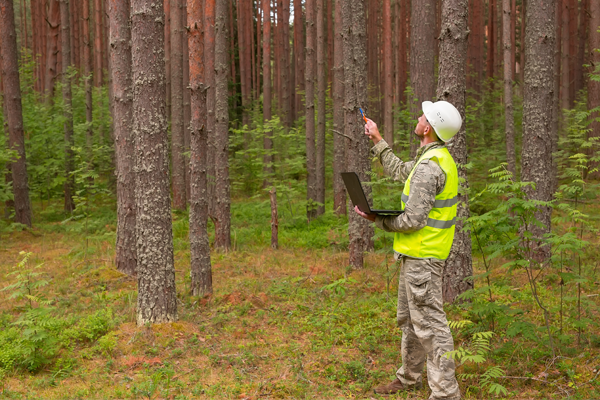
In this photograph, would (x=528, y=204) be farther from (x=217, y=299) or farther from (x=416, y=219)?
(x=217, y=299)

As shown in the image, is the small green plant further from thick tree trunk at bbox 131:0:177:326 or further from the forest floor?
thick tree trunk at bbox 131:0:177:326

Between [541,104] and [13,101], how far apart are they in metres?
12.7

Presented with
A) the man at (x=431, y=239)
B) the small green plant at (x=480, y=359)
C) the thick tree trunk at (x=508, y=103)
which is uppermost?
the thick tree trunk at (x=508, y=103)

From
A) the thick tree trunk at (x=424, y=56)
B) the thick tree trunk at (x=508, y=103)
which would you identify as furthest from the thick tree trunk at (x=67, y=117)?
the thick tree trunk at (x=508, y=103)

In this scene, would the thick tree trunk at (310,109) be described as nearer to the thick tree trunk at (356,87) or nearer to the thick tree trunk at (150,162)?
the thick tree trunk at (356,87)

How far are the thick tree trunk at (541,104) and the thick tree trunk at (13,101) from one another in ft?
39.6

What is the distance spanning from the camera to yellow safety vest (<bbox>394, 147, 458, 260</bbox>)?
4.05 meters

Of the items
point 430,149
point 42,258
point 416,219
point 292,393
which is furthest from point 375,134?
point 42,258

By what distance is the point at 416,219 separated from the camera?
3.95 meters

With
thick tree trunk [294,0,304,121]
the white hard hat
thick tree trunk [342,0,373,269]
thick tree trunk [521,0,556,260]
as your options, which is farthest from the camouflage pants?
thick tree trunk [294,0,304,121]

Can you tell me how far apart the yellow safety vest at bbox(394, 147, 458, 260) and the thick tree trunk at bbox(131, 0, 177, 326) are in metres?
3.44

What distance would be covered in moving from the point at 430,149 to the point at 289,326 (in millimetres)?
3423

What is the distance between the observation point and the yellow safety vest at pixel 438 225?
4.05 meters

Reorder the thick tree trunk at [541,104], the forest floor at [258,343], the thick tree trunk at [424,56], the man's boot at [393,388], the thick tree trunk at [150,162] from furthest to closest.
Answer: the thick tree trunk at [424,56] → the thick tree trunk at [541,104] → the thick tree trunk at [150,162] → the forest floor at [258,343] → the man's boot at [393,388]
